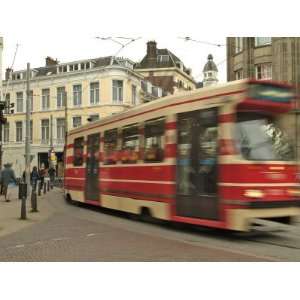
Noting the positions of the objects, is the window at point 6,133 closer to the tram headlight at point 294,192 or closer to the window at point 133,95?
the window at point 133,95

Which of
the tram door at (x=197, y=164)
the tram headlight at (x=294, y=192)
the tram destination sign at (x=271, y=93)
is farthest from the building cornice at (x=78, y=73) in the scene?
the tram headlight at (x=294, y=192)

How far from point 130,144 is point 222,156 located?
14.6 feet

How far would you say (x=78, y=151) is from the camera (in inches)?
750

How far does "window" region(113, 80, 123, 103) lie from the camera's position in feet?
168

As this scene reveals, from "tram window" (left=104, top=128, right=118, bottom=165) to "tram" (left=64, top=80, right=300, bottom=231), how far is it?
1.92 meters

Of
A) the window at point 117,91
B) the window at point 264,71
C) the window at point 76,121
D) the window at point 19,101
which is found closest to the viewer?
the window at point 264,71

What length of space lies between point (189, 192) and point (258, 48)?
23467 millimetres

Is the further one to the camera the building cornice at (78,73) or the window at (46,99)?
the window at (46,99)

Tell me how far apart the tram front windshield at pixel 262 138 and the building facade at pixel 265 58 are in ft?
62.8

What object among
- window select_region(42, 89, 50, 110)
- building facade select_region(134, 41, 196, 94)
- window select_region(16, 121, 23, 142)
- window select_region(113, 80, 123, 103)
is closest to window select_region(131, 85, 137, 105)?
window select_region(113, 80, 123, 103)

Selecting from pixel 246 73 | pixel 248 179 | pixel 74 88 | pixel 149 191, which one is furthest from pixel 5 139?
pixel 248 179

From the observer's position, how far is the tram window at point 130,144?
1391 cm

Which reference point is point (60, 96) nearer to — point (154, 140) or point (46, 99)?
point (46, 99)

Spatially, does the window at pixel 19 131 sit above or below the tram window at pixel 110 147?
above
